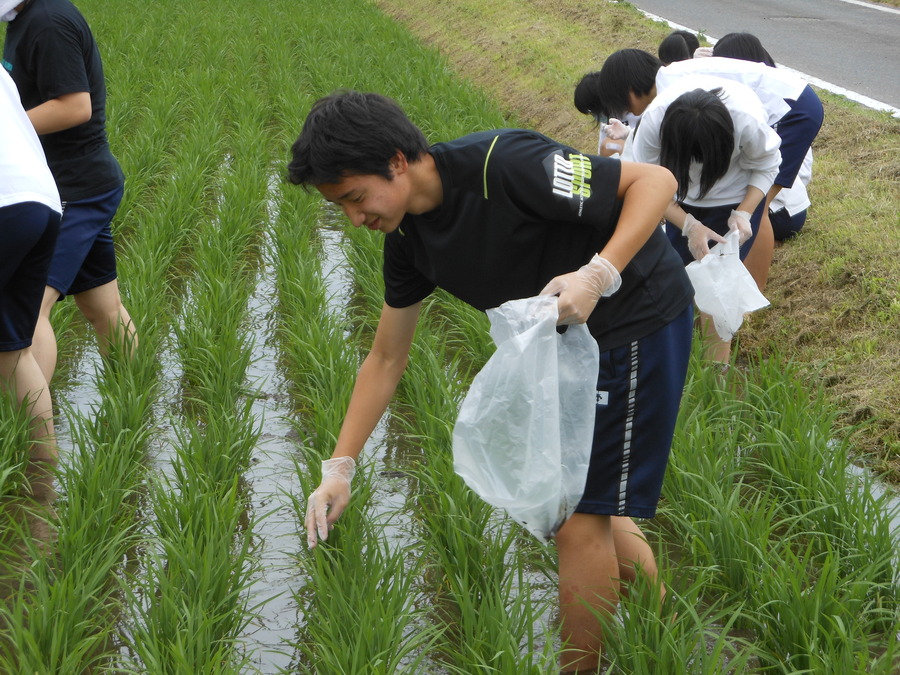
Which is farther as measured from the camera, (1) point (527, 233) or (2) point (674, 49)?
(2) point (674, 49)

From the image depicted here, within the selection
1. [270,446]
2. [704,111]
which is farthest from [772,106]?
→ [270,446]

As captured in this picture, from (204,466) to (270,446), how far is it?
1.55ft

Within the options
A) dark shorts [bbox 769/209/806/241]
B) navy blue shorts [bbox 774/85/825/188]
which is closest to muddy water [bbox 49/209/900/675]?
navy blue shorts [bbox 774/85/825/188]

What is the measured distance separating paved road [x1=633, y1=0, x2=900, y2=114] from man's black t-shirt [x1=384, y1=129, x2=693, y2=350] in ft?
15.6

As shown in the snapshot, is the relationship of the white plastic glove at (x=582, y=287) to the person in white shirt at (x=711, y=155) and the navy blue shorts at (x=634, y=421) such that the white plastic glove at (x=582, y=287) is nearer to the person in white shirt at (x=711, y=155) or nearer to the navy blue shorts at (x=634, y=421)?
the navy blue shorts at (x=634, y=421)

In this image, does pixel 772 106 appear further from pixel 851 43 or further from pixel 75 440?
pixel 851 43

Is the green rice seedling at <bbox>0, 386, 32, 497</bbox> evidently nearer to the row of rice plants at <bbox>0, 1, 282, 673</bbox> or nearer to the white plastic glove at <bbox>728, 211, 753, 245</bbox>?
the row of rice plants at <bbox>0, 1, 282, 673</bbox>

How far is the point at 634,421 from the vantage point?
5.82 ft

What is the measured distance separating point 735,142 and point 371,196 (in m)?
1.64

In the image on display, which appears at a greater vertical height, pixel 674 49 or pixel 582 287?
pixel 582 287

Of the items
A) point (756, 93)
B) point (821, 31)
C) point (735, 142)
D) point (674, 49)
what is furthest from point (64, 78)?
point (821, 31)

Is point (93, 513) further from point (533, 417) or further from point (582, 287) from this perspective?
point (582, 287)

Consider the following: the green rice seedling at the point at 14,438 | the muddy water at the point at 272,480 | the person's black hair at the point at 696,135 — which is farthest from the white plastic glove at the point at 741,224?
the green rice seedling at the point at 14,438

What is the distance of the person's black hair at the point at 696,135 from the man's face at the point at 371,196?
138cm
